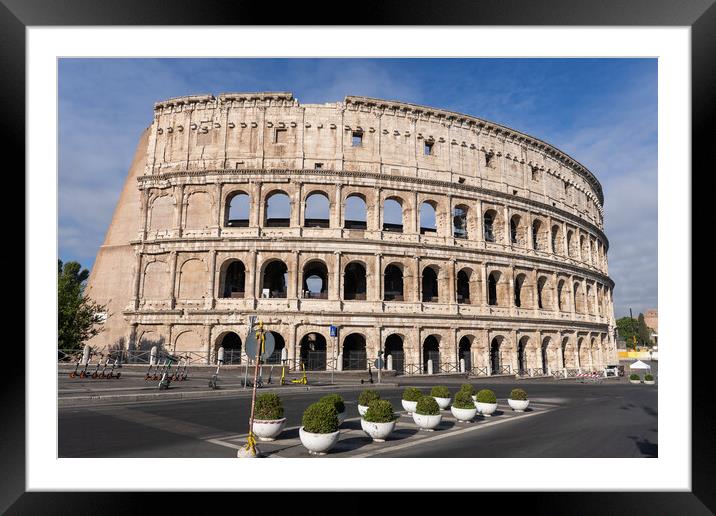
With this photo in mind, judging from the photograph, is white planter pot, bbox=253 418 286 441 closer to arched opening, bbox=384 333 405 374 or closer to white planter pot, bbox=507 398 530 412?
white planter pot, bbox=507 398 530 412

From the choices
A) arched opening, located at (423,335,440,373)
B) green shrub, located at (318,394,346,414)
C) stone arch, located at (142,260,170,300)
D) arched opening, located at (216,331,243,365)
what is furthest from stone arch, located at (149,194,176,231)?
green shrub, located at (318,394,346,414)

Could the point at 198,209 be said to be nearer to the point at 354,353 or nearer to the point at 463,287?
the point at 354,353

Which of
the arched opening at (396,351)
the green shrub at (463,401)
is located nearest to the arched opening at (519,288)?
the arched opening at (396,351)

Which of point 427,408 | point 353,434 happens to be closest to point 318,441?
point 353,434

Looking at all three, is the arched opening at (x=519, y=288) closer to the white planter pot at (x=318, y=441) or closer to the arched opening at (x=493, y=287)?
the arched opening at (x=493, y=287)
